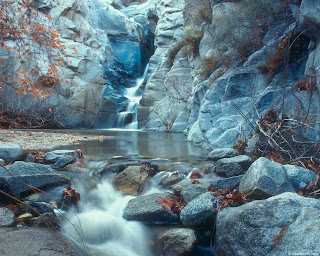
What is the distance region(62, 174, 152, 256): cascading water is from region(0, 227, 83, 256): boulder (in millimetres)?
195

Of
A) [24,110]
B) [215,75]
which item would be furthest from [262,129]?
[24,110]

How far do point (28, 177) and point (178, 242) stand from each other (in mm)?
Result: 2256

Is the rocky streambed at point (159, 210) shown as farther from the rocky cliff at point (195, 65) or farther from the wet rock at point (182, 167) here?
the rocky cliff at point (195, 65)

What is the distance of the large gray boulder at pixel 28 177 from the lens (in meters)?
3.52

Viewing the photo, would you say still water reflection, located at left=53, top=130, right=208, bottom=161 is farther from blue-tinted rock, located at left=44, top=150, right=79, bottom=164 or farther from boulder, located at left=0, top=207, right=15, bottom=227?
boulder, located at left=0, top=207, right=15, bottom=227

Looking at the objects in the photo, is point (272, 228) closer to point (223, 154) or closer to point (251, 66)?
point (223, 154)

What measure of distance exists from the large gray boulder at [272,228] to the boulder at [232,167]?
1.94 meters

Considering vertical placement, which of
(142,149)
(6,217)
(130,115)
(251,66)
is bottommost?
(130,115)

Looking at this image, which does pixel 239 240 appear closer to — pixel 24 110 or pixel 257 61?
pixel 257 61

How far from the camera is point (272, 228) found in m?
2.57

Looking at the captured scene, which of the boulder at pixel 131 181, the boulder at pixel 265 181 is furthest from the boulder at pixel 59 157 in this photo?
the boulder at pixel 265 181

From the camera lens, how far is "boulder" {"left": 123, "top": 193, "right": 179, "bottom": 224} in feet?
11.8

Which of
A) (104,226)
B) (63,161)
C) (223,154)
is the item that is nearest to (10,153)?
(63,161)

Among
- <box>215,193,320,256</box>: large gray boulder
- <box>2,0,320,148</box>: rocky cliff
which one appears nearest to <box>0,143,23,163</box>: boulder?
<box>215,193,320,256</box>: large gray boulder
